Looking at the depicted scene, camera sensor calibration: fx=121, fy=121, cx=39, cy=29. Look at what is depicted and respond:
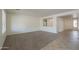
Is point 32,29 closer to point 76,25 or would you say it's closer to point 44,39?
point 44,39

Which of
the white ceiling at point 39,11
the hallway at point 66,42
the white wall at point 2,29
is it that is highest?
the white ceiling at point 39,11

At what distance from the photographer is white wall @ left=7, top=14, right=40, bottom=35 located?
233 cm

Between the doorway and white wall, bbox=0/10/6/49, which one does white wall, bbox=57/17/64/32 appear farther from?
white wall, bbox=0/10/6/49

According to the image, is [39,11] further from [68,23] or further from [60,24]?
[68,23]

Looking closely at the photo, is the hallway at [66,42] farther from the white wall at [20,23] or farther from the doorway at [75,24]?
the white wall at [20,23]

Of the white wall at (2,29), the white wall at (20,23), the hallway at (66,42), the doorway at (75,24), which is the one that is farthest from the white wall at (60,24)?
the white wall at (2,29)

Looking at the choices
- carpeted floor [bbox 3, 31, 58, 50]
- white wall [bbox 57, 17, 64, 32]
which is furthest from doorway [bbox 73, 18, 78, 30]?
carpeted floor [bbox 3, 31, 58, 50]

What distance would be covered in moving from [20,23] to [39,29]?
395mm

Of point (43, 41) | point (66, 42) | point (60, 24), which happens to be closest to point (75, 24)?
point (60, 24)

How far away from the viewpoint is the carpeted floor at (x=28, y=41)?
7.53 feet
